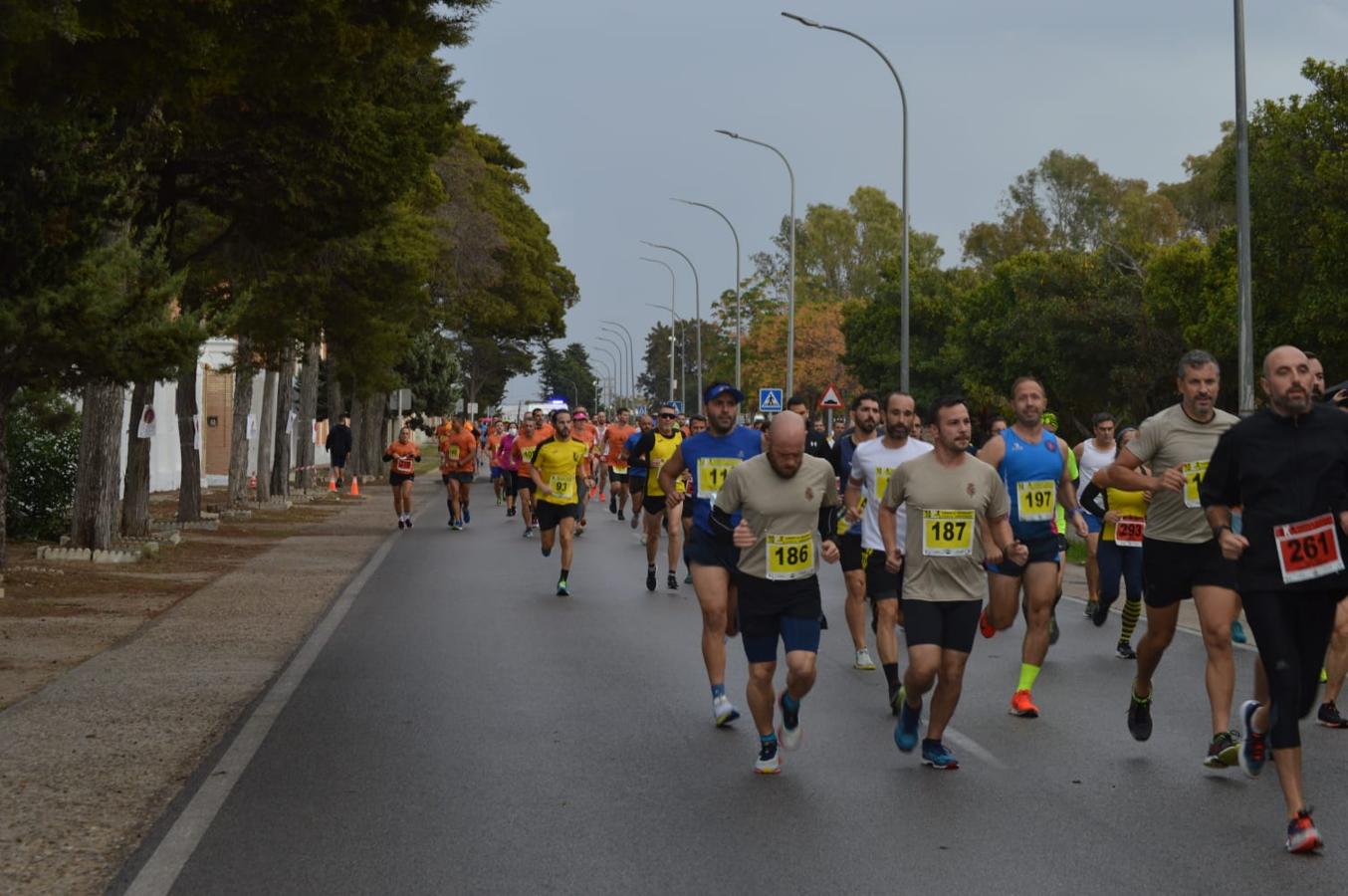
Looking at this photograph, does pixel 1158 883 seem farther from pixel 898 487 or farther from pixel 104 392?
pixel 104 392

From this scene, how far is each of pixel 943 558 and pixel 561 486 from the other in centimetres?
1027

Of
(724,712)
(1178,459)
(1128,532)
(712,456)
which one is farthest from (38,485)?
(1178,459)

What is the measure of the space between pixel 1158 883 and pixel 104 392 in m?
17.0

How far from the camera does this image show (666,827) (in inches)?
285

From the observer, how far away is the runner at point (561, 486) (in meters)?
18.2

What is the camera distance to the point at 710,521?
362 inches

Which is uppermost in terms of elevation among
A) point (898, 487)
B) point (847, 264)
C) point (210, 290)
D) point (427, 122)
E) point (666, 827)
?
point (847, 264)

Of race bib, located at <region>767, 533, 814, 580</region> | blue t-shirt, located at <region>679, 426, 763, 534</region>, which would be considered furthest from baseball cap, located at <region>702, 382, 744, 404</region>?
race bib, located at <region>767, 533, 814, 580</region>

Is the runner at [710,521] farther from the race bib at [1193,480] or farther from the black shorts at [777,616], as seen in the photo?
the race bib at [1193,480]

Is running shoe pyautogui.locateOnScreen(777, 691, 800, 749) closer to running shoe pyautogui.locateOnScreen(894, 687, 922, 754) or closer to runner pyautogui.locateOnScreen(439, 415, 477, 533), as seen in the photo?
running shoe pyautogui.locateOnScreen(894, 687, 922, 754)

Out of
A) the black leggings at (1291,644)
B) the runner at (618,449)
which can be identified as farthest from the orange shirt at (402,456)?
the black leggings at (1291,644)

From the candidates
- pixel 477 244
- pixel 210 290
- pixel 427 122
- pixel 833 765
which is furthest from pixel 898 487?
pixel 477 244

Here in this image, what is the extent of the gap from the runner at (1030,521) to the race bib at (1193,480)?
138cm

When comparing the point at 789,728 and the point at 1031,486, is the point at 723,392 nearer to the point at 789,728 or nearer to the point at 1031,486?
the point at 1031,486
